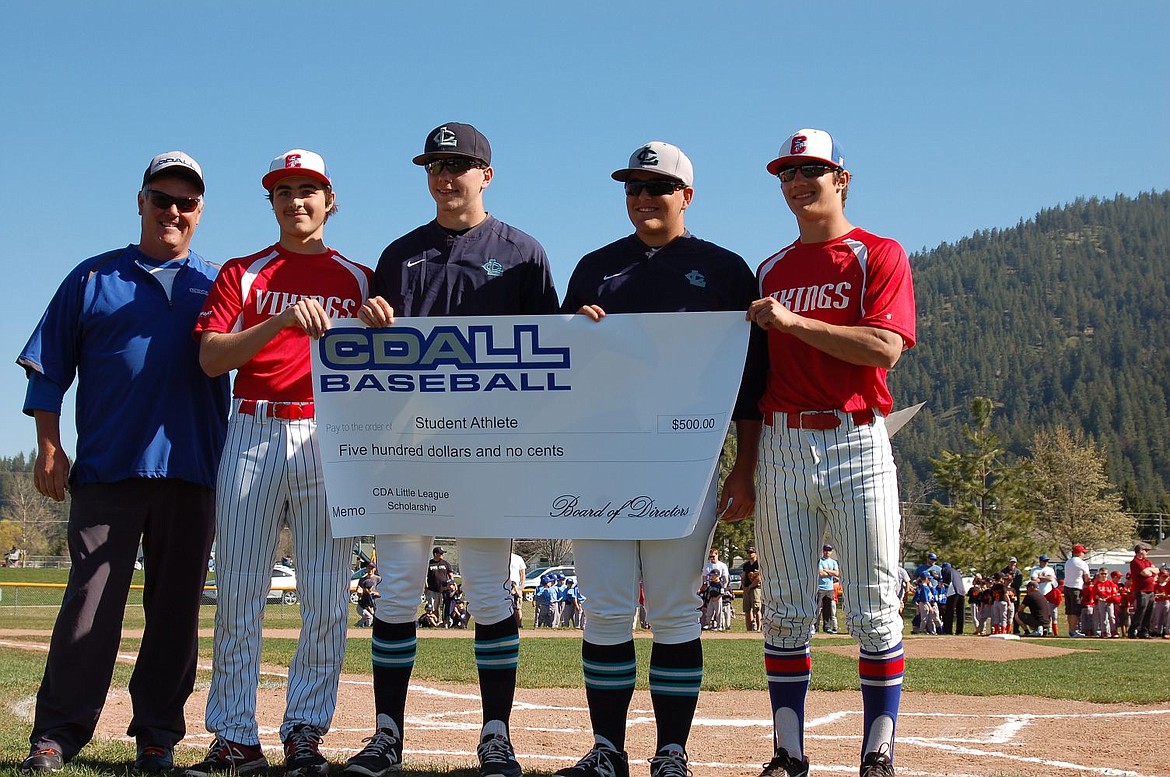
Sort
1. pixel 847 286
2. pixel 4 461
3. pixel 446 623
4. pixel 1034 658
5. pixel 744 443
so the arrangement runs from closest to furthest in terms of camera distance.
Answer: pixel 847 286, pixel 744 443, pixel 1034 658, pixel 446 623, pixel 4 461

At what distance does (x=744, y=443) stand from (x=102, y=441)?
2741 millimetres

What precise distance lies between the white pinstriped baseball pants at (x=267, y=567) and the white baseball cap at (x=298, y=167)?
3.42ft

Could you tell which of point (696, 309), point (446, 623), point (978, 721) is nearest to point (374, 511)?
point (696, 309)

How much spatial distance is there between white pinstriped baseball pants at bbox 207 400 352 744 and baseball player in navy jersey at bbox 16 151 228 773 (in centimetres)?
32

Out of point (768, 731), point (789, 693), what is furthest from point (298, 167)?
point (768, 731)

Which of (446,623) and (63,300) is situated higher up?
(63,300)

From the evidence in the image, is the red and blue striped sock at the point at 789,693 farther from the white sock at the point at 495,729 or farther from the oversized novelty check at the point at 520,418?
the white sock at the point at 495,729

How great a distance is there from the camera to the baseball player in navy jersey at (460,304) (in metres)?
A: 4.42

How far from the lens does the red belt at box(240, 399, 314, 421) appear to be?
4492 millimetres

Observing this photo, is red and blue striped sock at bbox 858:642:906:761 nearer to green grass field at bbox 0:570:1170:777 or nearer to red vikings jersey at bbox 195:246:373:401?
green grass field at bbox 0:570:1170:777

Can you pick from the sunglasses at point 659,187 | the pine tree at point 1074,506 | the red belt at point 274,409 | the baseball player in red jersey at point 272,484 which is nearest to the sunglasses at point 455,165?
the baseball player in red jersey at point 272,484

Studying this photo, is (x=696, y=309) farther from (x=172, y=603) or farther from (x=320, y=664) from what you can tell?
(x=172, y=603)

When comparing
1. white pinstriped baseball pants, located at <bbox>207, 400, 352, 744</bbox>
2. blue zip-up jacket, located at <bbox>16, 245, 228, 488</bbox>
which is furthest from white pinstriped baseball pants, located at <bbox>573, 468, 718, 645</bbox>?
blue zip-up jacket, located at <bbox>16, 245, 228, 488</bbox>

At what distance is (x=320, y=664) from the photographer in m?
4.45
